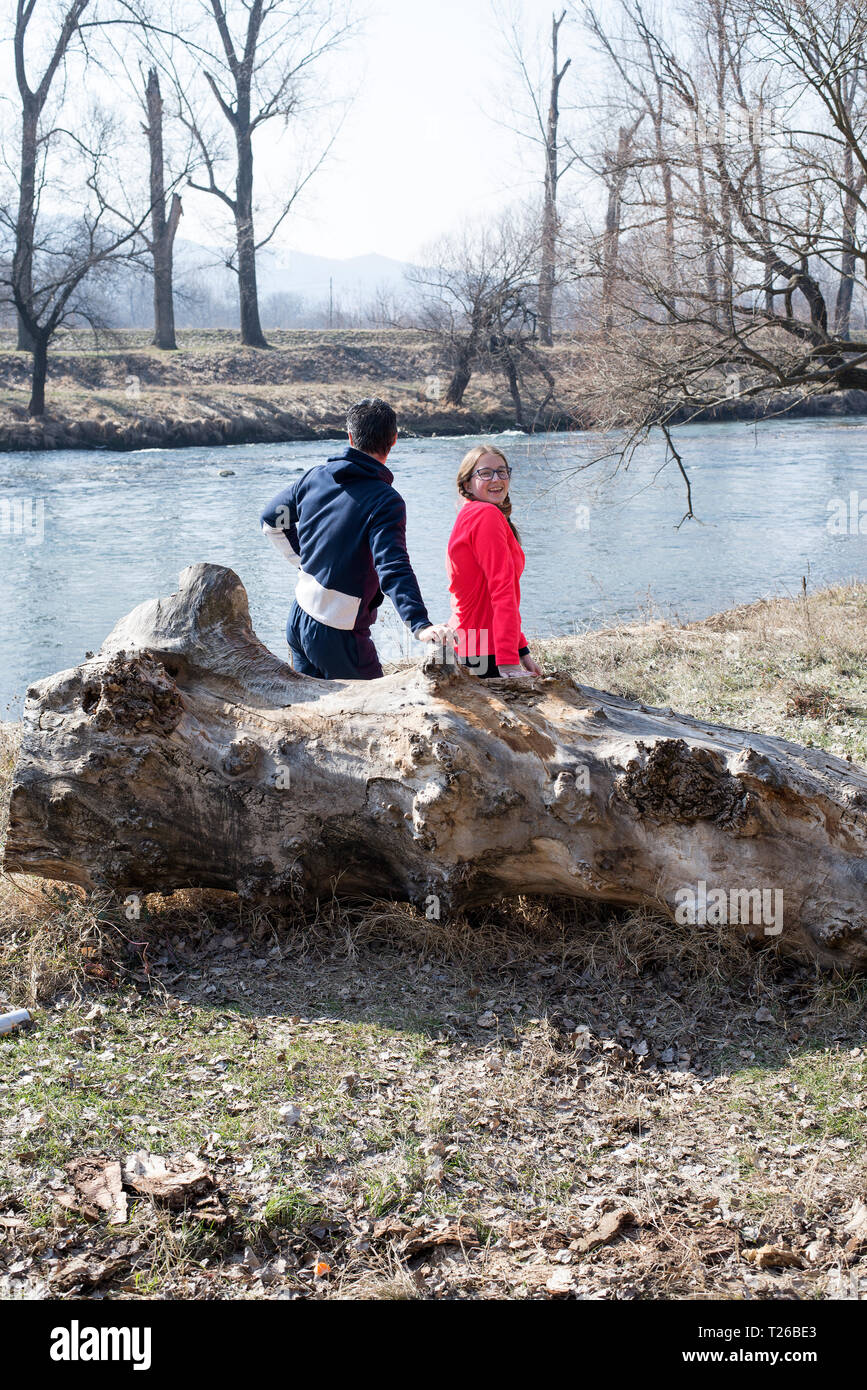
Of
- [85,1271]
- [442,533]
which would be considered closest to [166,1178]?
[85,1271]

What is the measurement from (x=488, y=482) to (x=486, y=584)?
507 mm

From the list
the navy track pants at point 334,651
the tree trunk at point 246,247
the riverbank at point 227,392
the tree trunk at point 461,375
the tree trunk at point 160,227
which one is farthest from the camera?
the tree trunk at point 246,247

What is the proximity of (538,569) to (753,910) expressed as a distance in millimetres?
12480

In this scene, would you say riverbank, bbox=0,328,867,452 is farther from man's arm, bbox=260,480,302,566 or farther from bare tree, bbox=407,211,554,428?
man's arm, bbox=260,480,302,566

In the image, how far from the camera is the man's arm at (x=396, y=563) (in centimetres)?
431

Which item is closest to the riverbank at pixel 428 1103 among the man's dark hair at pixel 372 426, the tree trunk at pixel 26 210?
the man's dark hair at pixel 372 426

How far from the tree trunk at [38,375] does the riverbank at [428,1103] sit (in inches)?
1083

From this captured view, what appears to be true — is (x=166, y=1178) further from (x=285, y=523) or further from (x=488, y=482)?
(x=488, y=482)

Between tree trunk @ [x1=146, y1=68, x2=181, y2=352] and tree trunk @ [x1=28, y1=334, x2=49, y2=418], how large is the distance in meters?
7.75

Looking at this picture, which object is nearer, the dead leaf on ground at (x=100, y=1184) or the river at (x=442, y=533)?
the dead leaf on ground at (x=100, y=1184)

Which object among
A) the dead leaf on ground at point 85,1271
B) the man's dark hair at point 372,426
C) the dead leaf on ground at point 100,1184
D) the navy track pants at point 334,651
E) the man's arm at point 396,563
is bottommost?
the dead leaf on ground at point 85,1271

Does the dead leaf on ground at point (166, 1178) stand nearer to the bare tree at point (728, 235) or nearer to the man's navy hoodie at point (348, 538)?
the man's navy hoodie at point (348, 538)

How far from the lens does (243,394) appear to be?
34.7m
